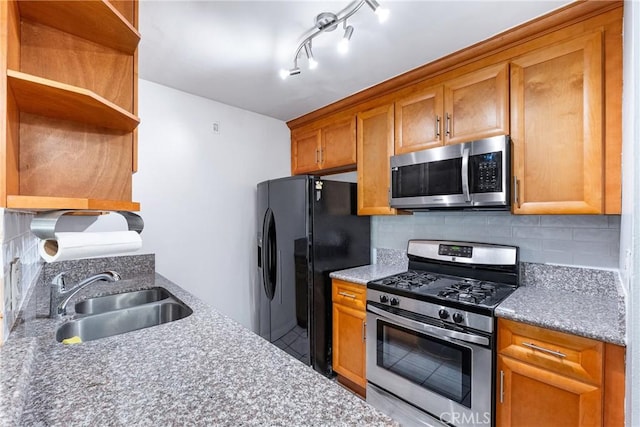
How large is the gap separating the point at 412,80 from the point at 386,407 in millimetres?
2269

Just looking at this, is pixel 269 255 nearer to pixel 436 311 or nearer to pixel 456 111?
pixel 436 311

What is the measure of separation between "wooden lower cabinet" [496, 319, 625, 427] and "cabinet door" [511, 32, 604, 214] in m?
0.67

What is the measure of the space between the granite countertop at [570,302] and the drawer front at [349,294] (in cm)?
88

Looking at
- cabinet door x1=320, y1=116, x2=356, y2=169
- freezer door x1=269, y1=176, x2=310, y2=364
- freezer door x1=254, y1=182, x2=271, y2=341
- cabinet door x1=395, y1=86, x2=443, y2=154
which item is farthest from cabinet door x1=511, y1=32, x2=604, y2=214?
Answer: freezer door x1=254, y1=182, x2=271, y2=341

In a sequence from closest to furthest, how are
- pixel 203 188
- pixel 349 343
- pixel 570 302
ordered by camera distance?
1. pixel 570 302
2. pixel 349 343
3. pixel 203 188

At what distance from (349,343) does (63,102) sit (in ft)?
7.03

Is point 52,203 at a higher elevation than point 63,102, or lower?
lower

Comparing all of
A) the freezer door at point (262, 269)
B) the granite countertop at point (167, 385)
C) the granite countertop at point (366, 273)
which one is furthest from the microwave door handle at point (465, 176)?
the freezer door at point (262, 269)

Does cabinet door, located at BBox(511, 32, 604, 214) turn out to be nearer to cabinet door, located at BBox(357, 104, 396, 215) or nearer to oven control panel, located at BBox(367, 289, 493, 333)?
oven control panel, located at BBox(367, 289, 493, 333)

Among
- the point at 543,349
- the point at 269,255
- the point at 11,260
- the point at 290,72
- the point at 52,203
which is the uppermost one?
the point at 290,72

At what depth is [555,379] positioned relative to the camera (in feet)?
4.35

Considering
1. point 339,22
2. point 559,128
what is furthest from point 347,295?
point 339,22

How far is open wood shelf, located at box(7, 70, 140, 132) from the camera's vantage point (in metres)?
0.77

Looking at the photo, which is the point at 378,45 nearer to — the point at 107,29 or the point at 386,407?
the point at 107,29
